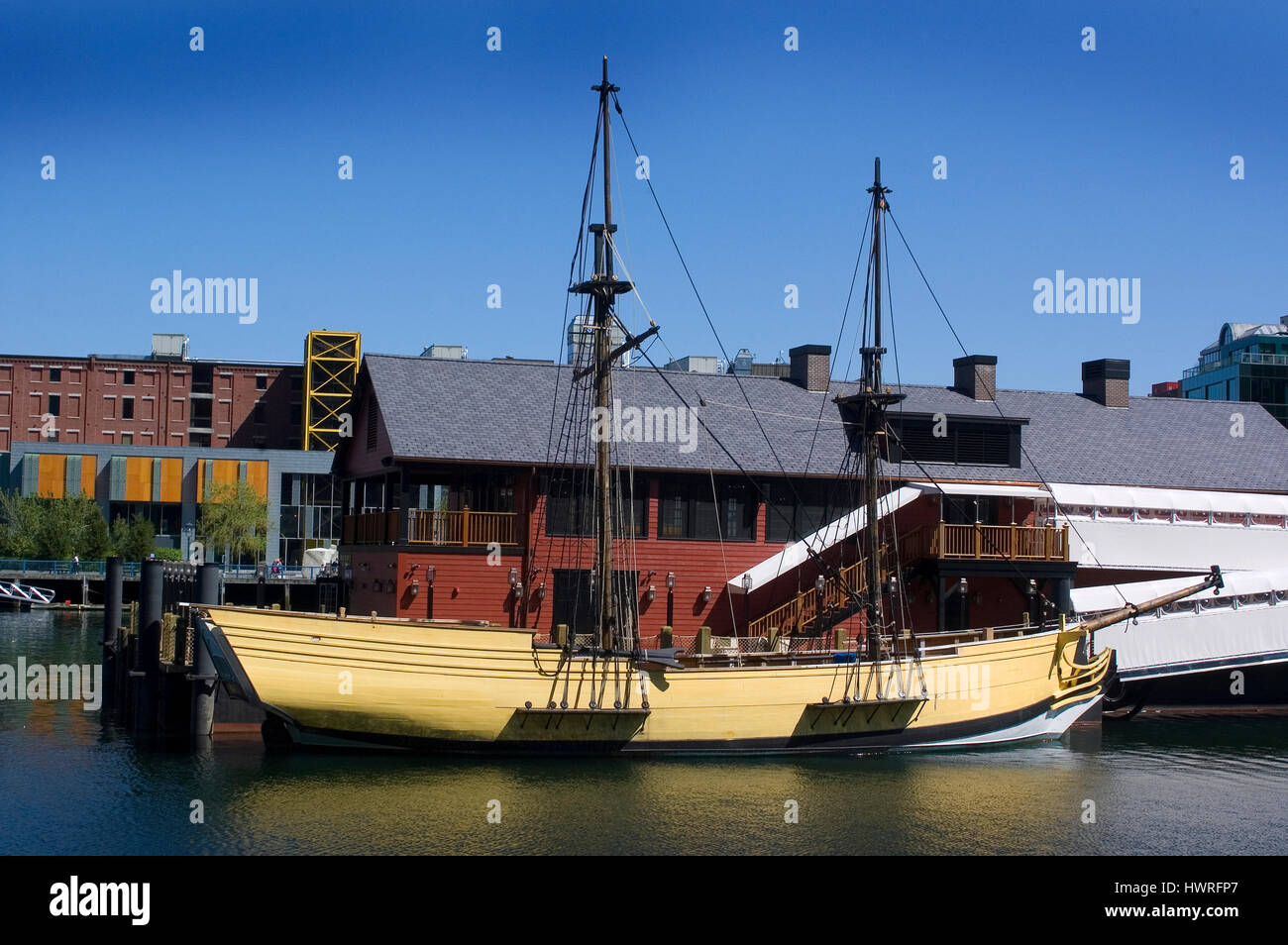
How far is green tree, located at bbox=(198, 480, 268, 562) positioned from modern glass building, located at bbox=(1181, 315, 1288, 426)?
2963 inches

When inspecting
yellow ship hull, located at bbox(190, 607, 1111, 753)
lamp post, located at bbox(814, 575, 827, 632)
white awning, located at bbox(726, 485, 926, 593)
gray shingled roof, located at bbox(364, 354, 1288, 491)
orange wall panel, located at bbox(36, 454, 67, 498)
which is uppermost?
orange wall panel, located at bbox(36, 454, 67, 498)

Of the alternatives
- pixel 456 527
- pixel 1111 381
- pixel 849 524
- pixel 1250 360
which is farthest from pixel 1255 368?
pixel 456 527

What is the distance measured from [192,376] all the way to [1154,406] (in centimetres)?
8387

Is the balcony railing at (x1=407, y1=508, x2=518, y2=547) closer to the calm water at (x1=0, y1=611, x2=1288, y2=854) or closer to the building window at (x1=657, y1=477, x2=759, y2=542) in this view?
the building window at (x1=657, y1=477, x2=759, y2=542)

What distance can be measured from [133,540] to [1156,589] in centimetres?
6948

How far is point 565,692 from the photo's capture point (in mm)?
30062

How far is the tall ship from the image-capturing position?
1134 inches

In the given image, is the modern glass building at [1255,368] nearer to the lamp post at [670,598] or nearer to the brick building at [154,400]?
the brick building at [154,400]

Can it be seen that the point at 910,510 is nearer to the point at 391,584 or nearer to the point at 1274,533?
the point at 1274,533

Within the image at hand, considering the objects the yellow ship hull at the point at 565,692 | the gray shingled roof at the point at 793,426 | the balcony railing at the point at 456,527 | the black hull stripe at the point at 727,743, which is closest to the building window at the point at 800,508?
the gray shingled roof at the point at 793,426

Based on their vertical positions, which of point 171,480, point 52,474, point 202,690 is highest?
point 52,474

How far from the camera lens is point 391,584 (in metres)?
38.6

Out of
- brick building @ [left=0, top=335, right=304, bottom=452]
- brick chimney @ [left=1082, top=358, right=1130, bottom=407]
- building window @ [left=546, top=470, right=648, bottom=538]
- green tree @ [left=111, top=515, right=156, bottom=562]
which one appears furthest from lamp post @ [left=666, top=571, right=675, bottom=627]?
brick building @ [left=0, top=335, right=304, bottom=452]

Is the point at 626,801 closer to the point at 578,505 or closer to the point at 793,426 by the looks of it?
the point at 578,505
